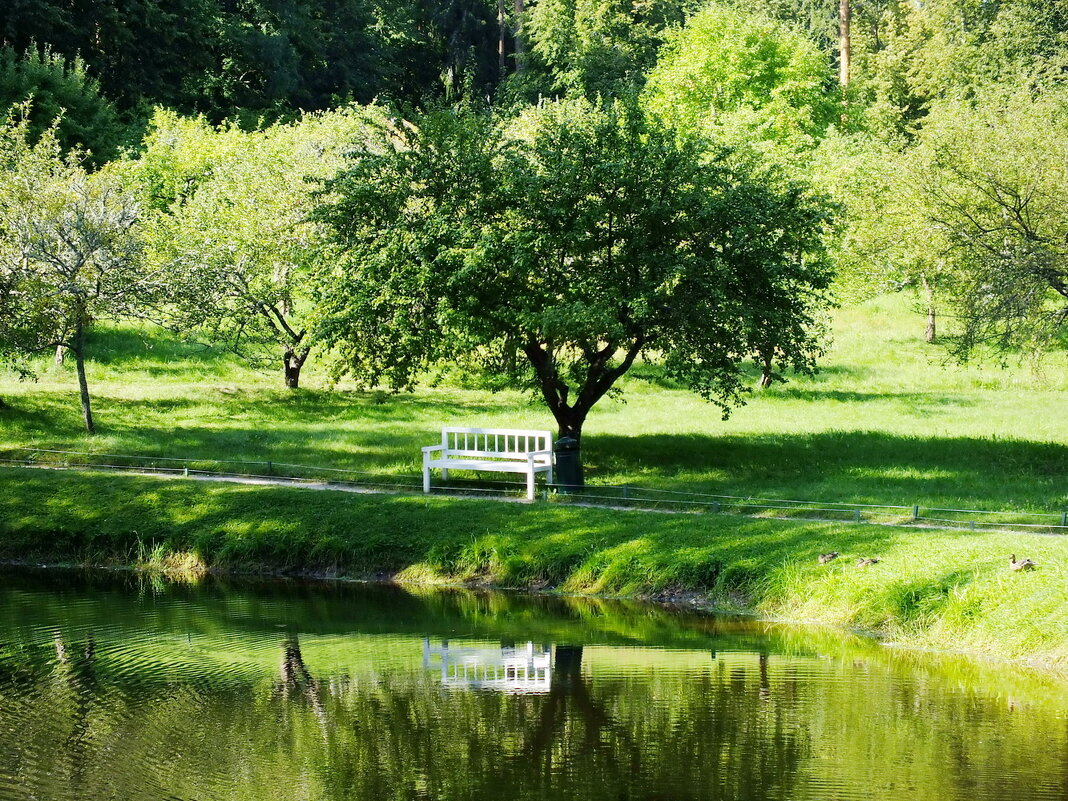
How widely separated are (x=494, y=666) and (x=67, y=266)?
1906 centimetres

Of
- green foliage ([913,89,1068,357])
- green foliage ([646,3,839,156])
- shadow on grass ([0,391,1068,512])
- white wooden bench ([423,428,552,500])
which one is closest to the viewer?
white wooden bench ([423,428,552,500])

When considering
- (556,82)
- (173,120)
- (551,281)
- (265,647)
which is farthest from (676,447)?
(556,82)

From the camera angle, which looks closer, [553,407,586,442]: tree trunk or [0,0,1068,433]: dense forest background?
[0,0,1068,433]: dense forest background

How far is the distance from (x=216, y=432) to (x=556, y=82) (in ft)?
158

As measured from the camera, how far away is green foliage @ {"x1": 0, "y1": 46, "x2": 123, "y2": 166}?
174 ft

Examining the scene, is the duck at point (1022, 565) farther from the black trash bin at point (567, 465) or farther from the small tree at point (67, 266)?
the small tree at point (67, 266)

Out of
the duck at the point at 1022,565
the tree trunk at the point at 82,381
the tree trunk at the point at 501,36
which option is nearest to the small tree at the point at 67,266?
the tree trunk at the point at 82,381

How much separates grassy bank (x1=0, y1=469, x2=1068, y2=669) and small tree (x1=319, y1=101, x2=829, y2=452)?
12.9 ft

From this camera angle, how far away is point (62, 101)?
55094mm

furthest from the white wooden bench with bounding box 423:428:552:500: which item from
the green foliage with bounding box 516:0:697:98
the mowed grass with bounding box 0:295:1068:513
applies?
the green foliage with bounding box 516:0:697:98

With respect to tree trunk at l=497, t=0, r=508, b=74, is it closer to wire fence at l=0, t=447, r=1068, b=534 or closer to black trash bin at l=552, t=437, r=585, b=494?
wire fence at l=0, t=447, r=1068, b=534

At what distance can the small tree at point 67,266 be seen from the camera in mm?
28375

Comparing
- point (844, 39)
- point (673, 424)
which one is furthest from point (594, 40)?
point (673, 424)

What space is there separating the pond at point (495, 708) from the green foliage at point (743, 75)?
145 ft
